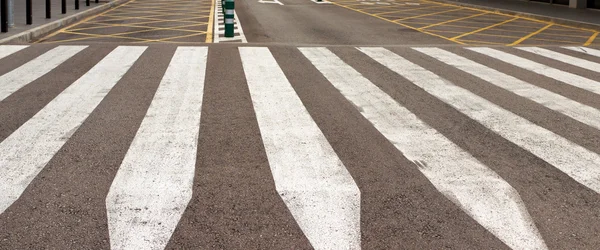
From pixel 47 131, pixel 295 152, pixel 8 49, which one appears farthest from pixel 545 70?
pixel 8 49

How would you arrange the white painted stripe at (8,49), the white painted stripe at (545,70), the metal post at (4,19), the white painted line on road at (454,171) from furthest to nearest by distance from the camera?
the metal post at (4,19), the white painted stripe at (8,49), the white painted stripe at (545,70), the white painted line on road at (454,171)

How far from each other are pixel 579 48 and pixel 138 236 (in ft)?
35.6

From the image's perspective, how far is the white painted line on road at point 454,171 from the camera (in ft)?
13.0

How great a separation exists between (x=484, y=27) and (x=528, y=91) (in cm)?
962

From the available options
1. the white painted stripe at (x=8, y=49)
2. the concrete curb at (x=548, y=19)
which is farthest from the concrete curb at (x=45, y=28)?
the concrete curb at (x=548, y=19)

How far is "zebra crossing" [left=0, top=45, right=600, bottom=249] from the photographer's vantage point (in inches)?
151

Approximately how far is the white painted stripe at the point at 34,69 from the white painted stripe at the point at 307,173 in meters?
2.73

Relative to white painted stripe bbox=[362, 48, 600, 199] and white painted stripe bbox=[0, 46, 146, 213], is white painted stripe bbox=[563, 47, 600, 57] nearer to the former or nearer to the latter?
white painted stripe bbox=[362, 48, 600, 199]

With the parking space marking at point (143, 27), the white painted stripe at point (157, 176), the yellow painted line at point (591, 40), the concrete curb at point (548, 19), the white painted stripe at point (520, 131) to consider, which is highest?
the concrete curb at point (548, 19)

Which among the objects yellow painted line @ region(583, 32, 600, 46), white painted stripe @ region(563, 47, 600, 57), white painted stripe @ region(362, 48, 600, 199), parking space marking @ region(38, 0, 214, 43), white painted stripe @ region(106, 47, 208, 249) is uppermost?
yellow painted line @ region(583, 32, 600, 46)

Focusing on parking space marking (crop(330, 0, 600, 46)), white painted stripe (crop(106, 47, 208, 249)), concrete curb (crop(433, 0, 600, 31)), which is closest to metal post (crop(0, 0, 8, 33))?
white painted stripe (crop(106, 47, 208, 249))

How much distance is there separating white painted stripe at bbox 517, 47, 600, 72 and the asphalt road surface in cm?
18

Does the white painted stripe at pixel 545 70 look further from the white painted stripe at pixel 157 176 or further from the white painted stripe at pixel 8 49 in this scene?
the white painted stripe at pixel 8 49

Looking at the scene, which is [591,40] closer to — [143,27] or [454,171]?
[143,27]
